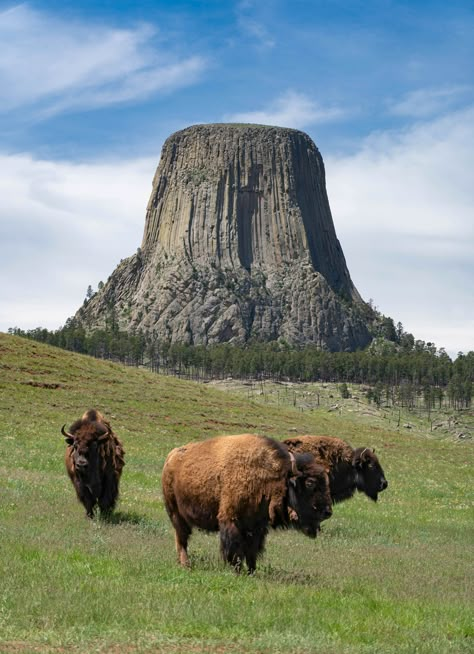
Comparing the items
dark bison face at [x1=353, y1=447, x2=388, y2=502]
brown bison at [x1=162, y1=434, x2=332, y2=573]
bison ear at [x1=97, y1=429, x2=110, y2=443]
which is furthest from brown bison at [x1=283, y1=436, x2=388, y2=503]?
brown bison at [x1=162, y1=434, x2=332, y2=573]

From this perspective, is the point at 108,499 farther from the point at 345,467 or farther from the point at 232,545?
the point at 232,545

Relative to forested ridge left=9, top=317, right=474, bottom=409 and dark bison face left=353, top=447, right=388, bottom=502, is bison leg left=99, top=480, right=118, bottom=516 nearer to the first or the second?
dark bison face left=353, top=447, right=388, bottom=502

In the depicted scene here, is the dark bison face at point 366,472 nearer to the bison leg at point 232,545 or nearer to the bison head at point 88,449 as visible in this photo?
the bison head at point 88,449

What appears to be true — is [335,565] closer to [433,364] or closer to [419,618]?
[419,618]

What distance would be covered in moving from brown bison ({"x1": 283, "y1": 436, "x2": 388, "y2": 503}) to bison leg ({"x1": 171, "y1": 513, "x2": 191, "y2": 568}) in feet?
22.8

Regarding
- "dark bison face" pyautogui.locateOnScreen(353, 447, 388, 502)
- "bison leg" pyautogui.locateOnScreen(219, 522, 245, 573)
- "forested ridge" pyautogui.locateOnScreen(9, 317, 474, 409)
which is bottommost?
"bison leg" pyautogui.locateOnScreen(219, 522, 245, 573)

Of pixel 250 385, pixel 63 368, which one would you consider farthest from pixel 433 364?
pixel 63 368

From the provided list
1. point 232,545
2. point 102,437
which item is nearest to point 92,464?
point 102,437

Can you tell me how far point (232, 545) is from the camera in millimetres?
12016

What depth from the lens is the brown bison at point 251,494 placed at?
39.3 ft

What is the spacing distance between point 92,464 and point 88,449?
380mm

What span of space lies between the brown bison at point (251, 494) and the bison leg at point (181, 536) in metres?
0.05

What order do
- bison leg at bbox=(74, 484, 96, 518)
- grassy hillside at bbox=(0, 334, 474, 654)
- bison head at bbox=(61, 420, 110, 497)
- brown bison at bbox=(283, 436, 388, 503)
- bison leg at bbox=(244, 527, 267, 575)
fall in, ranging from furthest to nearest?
brown bison at bbox=(283, 436, 388, 503) → bison leg at bbox=(74, 484, 96, 518) → bison head at bbox=(61, 420, 110, 497) → bison leg at bbox=(244, 527, 267, 575) → grassy hillside at bbox=(0, 334, 474, 654)

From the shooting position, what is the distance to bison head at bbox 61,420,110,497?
1769 cm
